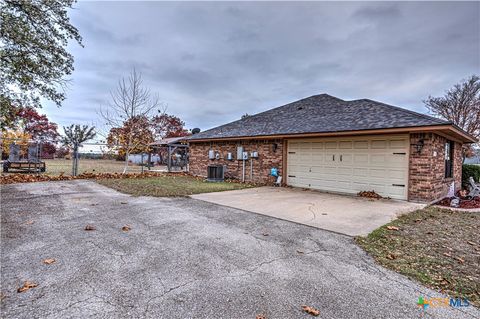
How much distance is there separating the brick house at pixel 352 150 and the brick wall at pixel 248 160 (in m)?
0.05

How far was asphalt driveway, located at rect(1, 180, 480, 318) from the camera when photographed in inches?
78.3

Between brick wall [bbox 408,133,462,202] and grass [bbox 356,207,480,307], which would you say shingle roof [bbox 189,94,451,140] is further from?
grass [bbox 356,207,480,307]

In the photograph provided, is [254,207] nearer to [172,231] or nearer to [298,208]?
[298,208]

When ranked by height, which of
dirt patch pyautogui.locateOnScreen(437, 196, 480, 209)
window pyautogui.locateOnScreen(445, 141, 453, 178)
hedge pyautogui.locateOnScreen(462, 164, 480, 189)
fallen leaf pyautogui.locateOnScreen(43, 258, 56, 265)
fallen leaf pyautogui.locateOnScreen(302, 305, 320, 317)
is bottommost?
dirt patch pyautogui.locateOnScreen(437, 196, 480, 209)

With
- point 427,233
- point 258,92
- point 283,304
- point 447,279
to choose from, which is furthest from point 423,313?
point 258,92

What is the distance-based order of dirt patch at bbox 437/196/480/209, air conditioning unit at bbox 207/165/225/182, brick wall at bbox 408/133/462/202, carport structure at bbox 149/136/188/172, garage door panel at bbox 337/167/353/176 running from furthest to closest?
carport structure at bbox 149/136/188/172
air conditioning unit at bbox 207/165/225/182
garage door panel at bbox 337/167/353/176
dirt patch at bbox 437/196/480/209
brick wall at bbox 408/133/462/202

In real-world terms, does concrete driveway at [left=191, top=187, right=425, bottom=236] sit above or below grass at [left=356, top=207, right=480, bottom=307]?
above

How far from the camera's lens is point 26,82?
8672 mm

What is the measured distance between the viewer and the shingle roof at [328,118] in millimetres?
7560

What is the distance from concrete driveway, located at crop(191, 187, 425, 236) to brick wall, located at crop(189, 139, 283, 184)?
362cm

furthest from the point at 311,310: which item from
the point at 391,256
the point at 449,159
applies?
the point at 449,159

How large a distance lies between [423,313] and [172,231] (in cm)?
340

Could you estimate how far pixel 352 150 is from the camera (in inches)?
337

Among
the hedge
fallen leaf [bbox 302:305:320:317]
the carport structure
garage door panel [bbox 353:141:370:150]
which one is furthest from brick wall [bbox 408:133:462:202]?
the carport structure
